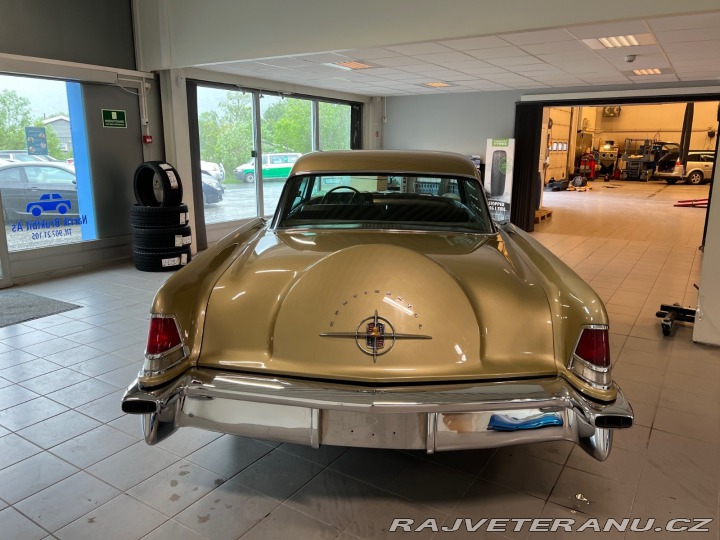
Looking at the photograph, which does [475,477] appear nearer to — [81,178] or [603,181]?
[81,178]

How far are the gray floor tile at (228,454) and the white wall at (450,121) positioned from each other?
31.3 ft

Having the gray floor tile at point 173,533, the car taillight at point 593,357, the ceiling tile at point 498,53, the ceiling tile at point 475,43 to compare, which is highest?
the ceiling tile at point 498,53

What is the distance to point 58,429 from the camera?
280cm

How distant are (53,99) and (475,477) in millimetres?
6687

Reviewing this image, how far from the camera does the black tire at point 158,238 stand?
657 cm

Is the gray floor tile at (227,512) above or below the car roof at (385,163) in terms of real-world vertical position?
below

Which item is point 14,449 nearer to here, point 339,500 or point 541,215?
point 339,500

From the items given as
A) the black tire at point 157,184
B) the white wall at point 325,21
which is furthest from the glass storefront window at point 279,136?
the black tire at point 157,184

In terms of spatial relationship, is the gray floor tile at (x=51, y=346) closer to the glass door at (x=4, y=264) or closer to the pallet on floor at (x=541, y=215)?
the glass door at (x=4, y=264)

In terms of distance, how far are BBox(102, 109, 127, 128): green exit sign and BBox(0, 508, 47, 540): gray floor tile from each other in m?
5.97

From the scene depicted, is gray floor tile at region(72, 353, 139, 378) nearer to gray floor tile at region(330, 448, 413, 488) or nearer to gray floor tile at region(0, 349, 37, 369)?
gray floor tile at region(0, 349, 37, 369)

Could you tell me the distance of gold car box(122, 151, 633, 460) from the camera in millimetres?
1851

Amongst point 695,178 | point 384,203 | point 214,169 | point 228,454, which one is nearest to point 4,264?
point 214,169

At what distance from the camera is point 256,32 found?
654 cm
